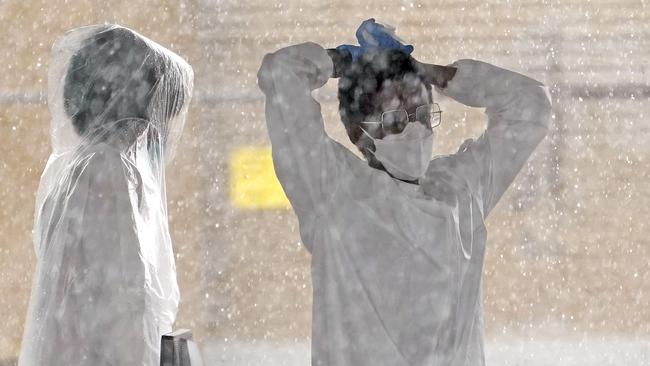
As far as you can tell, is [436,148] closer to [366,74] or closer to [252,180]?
[252,180]

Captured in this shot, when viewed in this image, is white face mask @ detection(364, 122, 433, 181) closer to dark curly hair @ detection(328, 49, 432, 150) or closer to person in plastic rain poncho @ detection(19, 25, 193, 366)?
dark curly hair @ detection(328, 49, 432, 150)

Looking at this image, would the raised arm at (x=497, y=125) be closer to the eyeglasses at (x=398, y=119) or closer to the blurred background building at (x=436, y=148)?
the eyeglasses at (x=398, y=119)

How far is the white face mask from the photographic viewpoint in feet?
4.22

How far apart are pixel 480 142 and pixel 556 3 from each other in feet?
9.32

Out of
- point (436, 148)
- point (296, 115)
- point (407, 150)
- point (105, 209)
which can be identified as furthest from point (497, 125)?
point (436, 148)

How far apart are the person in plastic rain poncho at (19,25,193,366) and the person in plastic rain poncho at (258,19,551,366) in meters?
0.28

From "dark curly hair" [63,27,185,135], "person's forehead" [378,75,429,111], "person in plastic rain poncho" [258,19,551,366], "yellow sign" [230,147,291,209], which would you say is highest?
"yellow sign" [230,147,291,209]

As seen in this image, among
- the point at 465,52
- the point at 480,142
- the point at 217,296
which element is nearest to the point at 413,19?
the point at 465,52

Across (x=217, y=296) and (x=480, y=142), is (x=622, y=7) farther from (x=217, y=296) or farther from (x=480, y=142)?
(x=480, y=142)

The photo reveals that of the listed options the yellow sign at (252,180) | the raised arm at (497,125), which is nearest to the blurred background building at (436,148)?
the yellow sign at (252,180)

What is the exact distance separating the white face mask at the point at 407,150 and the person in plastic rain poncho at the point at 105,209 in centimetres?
36

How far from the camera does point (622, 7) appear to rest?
13.4 feet

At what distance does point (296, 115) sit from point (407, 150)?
152 mm

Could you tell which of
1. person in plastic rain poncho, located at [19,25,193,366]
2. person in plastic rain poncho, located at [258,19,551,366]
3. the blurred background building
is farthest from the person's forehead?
the blurred background building
